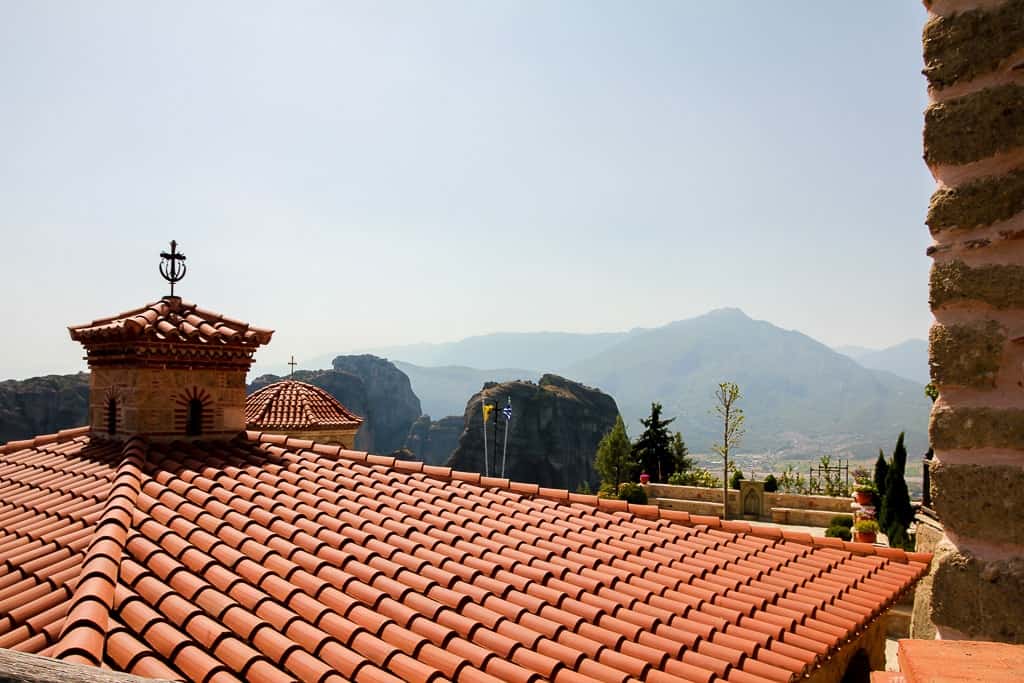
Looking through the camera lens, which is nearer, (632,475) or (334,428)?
(334,428)

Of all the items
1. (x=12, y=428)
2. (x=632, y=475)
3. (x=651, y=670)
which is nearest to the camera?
(x=651, y=670)

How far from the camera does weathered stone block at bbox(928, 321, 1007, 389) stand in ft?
7.88

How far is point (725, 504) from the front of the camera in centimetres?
3156

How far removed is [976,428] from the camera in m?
2.44

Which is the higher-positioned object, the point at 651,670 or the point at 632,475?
the point at 651,670

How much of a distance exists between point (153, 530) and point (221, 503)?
1.04 m

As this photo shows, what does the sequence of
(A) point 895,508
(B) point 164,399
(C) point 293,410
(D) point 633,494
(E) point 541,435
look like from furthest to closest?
(E) point 541,435 < (D) point 633,494 < (A) point 895,508 < (C) point 293,410 < (B) point 164,399

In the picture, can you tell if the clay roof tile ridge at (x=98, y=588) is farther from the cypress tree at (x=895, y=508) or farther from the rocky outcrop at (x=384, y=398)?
the rocky outcrop at (x=384, y=398)

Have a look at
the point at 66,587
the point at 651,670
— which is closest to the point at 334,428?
the point at 66,587

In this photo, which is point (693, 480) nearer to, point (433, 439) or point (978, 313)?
point (978, 313)

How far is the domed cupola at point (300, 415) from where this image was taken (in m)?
20.5

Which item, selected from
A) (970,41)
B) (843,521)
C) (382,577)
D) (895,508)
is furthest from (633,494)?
(970,41)

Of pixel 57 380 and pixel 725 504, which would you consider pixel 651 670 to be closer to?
pixel 725 504

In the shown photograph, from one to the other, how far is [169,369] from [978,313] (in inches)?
399
